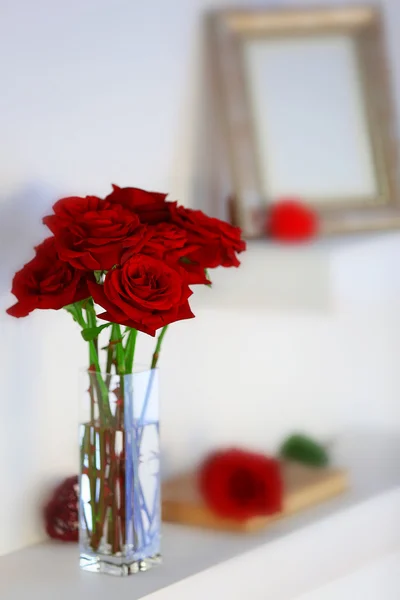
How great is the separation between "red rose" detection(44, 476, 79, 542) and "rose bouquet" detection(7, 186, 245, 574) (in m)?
0.10

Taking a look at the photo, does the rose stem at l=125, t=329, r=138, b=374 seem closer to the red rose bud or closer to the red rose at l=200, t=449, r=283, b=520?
the red rose at l=200, t=449, r=283, b=520

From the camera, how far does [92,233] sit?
1.19m

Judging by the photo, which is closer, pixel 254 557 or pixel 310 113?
pixel 254 557

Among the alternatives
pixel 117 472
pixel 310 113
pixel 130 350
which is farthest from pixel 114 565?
pixel 310 113

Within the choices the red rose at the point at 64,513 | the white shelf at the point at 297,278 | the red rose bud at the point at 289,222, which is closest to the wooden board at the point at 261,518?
the red rose at the point at 64,513

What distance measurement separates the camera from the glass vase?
1.30 m

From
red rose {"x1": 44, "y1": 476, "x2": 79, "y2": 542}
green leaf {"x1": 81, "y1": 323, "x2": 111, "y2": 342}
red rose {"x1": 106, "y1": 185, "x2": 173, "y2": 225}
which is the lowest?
red rose {"x1": 44, "y1": 476, "x2": 79, "y2": 542}

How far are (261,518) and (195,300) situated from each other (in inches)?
Answer: 14.7

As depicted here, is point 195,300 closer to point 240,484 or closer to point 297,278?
point 297,278

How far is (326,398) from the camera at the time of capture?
2025 mm

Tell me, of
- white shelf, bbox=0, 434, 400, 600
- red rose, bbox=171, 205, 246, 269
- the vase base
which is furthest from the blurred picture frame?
the vase base

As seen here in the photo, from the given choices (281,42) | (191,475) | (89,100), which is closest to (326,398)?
(191,475)

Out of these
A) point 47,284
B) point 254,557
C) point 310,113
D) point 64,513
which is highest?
point 310,113

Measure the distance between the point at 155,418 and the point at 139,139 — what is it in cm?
47
